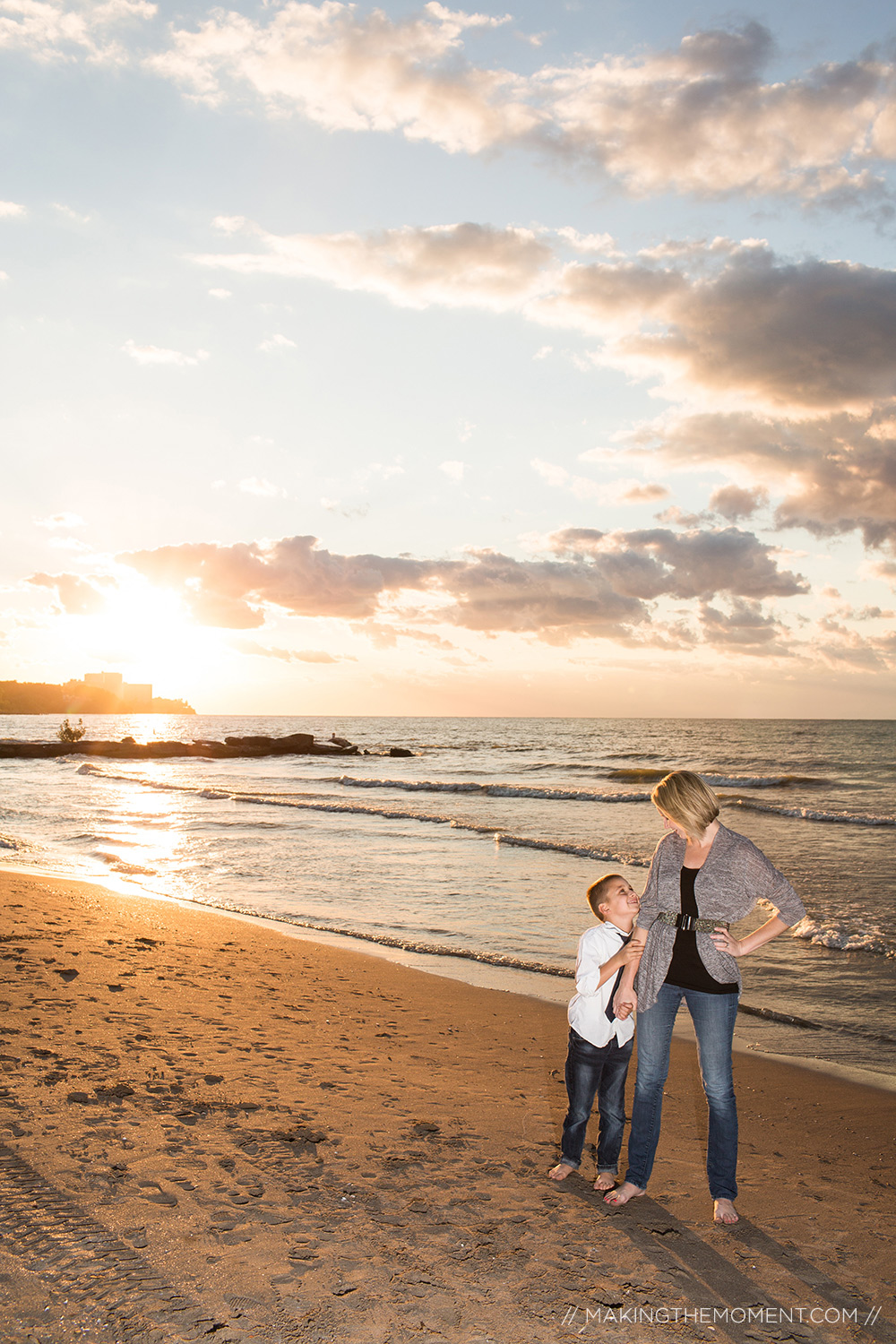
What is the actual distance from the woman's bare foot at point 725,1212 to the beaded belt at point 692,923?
1.42m

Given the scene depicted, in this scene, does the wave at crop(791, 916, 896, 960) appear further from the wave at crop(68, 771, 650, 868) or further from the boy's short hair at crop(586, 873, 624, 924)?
the boy's short hair at crop(586, 873, 624, 924)

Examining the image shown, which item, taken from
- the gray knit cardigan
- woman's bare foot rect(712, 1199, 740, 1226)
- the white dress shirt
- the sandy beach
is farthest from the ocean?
the gray knit cardigan

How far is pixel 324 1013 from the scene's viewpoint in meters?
7.47

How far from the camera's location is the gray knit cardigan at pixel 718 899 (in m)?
3.96

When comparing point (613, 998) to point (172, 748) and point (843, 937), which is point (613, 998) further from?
point (172, 748)

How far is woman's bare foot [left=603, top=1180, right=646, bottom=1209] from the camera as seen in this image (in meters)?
4.11

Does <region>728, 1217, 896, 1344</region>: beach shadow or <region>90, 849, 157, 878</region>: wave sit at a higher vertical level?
<region>728, 1217, 896, 1344</region>: beach shadow

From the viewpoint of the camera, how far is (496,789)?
3559 centimetres

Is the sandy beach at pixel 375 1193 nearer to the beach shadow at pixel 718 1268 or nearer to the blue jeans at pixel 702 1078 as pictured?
the beach shadow at pixel 718 1268

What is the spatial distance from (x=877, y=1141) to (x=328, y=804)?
76.2 ft

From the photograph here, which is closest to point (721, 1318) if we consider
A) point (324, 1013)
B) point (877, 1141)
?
point (877, 1141)

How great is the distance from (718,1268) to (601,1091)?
96 cm

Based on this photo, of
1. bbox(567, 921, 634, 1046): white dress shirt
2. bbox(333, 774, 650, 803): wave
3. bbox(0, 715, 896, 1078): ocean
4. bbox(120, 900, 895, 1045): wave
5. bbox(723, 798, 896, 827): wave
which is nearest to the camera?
bbox(567, 921, 634, 1046): white dress shirt

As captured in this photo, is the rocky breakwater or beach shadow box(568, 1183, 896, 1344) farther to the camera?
the rocky breakwater
